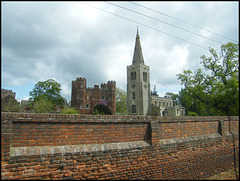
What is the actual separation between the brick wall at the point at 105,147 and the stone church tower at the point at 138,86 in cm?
4518

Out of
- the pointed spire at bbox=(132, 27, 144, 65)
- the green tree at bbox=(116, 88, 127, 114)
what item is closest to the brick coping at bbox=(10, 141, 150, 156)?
the pointed spire at bbox=(132, 27, 144, 65)

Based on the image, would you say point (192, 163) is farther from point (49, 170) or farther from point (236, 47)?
point (236, 47)

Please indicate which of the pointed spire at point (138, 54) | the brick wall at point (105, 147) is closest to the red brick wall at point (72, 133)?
the brick wall at point (105, 147)

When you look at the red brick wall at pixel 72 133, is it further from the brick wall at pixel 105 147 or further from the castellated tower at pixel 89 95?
the castellated tower at pixel 89 95

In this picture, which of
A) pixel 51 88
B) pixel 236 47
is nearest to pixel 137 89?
pixel 51 88

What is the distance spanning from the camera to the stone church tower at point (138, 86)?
2073 inches

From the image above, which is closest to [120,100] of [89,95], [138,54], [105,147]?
[89,95]

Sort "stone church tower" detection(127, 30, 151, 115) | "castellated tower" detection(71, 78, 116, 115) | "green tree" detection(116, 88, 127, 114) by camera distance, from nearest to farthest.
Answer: "stone church tower" detection(127, 30, 151, 115)
"castellated tower" detection(71, 78, 116, 115)
"green tree" detection(116, 88, 127, 114)

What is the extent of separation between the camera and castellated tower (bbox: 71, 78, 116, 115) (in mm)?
53781

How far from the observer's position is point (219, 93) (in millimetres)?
15508

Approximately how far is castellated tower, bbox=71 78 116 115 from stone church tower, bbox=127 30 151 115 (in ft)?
21.4

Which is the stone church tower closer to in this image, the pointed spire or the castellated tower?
the pointed spire

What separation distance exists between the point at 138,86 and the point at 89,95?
15948 millimetres

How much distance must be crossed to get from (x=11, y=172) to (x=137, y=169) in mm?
3221
